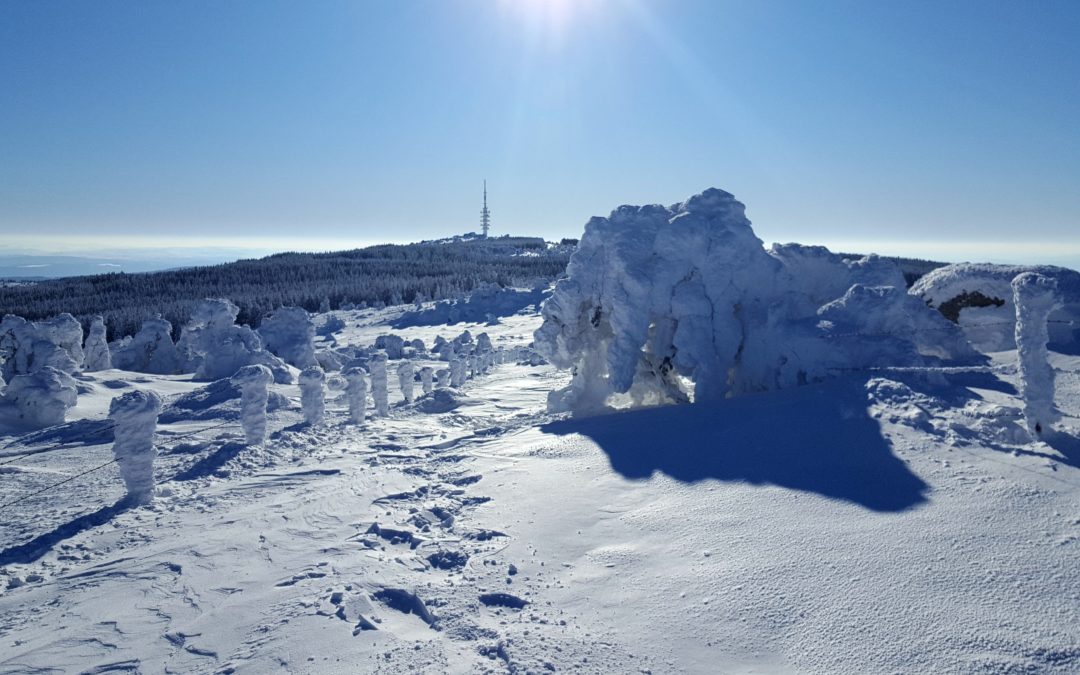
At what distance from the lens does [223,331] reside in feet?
82.0

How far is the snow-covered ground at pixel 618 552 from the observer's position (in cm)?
451

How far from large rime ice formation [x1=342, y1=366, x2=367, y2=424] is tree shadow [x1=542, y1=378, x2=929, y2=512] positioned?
694 centimetres

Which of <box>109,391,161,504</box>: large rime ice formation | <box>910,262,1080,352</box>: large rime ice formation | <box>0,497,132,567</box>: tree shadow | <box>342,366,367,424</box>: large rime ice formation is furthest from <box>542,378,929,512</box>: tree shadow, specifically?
<box>0,497,132,567</box>: tree shadow

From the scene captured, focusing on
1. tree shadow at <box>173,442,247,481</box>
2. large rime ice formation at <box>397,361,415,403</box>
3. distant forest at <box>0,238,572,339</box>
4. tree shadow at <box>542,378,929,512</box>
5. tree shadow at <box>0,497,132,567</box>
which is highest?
distant forest at <box>0,238,572,339</box>

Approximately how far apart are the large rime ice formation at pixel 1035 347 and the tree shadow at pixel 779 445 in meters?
1.68

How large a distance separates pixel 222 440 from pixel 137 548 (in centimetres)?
545

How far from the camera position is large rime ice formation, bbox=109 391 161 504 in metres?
8.95

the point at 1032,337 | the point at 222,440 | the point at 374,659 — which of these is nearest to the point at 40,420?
the point at 222,440

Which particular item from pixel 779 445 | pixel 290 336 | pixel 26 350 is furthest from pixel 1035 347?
pixel 290 336

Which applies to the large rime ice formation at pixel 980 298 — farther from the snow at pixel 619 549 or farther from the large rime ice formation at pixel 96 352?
the large rime ice formation at pixel 96 352

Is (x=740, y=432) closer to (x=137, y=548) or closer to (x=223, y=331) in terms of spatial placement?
(x=137, y=548)

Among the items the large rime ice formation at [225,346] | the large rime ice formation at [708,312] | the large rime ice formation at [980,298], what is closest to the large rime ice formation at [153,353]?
the large rime ice formation at [225,346]

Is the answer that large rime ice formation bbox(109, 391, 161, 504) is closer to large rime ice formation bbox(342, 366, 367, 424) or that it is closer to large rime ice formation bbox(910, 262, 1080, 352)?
large rime ice formation bbox(342, 366, 367, 424)

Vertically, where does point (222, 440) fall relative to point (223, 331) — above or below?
below
